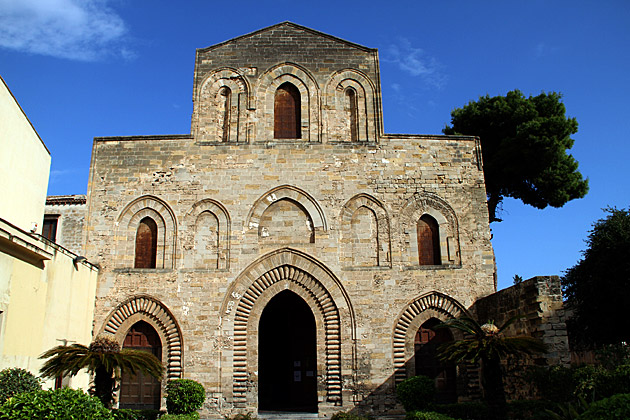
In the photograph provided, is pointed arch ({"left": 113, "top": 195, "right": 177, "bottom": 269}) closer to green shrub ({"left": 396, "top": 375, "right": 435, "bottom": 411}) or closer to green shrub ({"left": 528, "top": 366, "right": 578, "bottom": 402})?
green shrub ({"left": 396, "top": 375, "right": 435, "bottom": 411})

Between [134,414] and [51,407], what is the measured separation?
3.85 m

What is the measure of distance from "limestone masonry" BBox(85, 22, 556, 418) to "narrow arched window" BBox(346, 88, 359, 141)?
49mm

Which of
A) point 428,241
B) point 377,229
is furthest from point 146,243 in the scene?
point 428,241

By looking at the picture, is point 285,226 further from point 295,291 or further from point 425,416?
point 425,416

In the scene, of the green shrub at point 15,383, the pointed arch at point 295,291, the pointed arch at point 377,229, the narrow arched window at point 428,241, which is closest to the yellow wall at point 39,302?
the green shrub at point 15,383

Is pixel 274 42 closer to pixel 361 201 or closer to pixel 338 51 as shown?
pixel 338 51

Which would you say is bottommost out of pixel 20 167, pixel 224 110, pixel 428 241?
pixel 428 241

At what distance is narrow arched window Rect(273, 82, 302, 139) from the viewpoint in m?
17.2

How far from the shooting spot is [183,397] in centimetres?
1366

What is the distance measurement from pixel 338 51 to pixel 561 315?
9.99 meters

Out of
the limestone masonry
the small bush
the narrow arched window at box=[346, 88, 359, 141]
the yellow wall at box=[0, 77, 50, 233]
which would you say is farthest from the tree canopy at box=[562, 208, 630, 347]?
the yellow wall at box=[0, 77, 50, 233]

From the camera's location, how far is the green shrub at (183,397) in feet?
44.7

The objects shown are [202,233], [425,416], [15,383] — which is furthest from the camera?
[202,233]

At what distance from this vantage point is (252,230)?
15984mm
